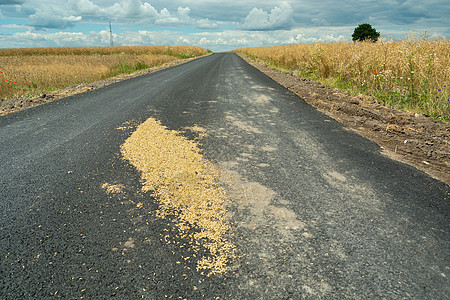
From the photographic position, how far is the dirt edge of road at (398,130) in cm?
362

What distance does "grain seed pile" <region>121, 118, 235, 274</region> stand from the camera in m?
1.97

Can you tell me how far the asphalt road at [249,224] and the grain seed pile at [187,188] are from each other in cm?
11

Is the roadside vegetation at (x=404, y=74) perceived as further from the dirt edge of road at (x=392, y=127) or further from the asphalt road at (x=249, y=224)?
→ the asphalt road at (x=249, y=224)

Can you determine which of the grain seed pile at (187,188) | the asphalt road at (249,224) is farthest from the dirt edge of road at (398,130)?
the grain seed pile at (187,188)

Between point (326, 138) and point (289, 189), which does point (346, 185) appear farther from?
point (326, 138)

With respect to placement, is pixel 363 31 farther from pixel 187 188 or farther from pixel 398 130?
pixel 187 188

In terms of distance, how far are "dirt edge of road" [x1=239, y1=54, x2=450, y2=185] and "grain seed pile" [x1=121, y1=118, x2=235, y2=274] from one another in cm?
282

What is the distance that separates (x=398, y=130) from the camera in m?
4.72

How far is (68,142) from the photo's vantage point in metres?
4.23

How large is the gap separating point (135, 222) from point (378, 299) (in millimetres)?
1901

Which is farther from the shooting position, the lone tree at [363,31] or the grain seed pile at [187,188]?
the lone tree at [363,31]

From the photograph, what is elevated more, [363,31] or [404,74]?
[363,31]

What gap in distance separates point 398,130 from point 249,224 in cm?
407

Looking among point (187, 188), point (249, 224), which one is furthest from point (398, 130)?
point (187, 188)
